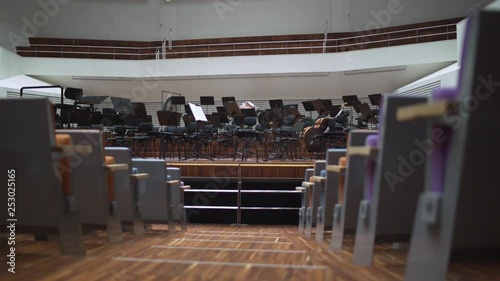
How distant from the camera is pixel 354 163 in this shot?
1.19 metres

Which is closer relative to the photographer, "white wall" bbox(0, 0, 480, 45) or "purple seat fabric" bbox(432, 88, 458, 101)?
"purple seat fabric" bbox(432, 88, 458, 101)

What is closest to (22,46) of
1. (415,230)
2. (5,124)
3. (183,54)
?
(183,54)

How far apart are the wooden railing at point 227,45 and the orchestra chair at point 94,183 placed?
5.66 meters

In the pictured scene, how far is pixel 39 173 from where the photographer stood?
0.98 m

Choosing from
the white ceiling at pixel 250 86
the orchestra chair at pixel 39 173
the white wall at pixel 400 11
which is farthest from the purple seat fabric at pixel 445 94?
the white wall at pixel 400 11

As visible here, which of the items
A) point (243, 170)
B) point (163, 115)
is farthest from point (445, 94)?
point (163, 115)

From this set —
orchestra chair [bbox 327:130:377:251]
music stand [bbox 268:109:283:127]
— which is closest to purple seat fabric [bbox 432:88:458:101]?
orchestra chair [bbox 327:130:377:251]

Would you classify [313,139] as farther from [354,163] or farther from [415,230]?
[415,230]

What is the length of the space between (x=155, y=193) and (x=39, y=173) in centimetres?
136

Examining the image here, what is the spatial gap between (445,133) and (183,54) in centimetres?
674

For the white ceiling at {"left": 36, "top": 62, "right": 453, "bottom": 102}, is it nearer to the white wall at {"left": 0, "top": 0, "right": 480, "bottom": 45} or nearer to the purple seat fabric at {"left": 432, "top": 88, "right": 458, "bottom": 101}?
the white wall at {"left": 0, "top": 0, "right": 480, "bottom": 45}

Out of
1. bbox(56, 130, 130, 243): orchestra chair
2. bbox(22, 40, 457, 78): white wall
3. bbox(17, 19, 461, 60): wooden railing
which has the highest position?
bbox(17, 19, 461, 60): wooden railing

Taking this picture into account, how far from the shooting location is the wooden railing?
6.52m

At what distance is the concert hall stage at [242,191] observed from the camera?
11.5 ft
